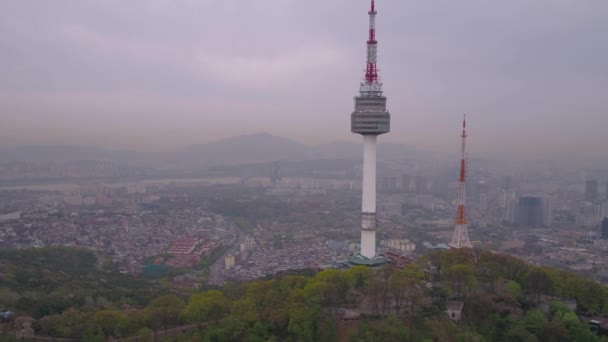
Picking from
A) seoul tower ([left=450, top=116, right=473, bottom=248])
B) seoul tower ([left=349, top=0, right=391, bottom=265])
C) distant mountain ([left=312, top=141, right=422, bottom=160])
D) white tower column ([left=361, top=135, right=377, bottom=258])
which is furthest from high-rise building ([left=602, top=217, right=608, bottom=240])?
distant mountain ([left=312, top=141, right=422, bottom=160])

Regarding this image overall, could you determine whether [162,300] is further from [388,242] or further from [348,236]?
[348,236]

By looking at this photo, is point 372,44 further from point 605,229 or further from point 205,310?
point 605,229

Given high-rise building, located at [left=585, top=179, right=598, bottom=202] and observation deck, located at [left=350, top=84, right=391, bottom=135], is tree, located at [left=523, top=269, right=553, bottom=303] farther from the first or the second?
high-rise building, located at [left=585, top=179, right=598, bottom=202]

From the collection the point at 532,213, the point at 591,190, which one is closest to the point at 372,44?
the point at 532,213

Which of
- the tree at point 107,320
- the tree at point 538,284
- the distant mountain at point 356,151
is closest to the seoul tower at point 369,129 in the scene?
the tree at point 538,284

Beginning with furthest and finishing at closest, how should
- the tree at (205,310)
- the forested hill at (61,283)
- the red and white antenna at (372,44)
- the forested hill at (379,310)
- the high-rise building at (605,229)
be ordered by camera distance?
the high-rise building at (605,229)
the red and white antenna at (372,44)
the forested hill at (61,283)
the tree at (205,310)
the forested hill at (379,310)

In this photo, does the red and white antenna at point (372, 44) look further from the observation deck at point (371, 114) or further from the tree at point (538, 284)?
the tree at point (538, 284)
